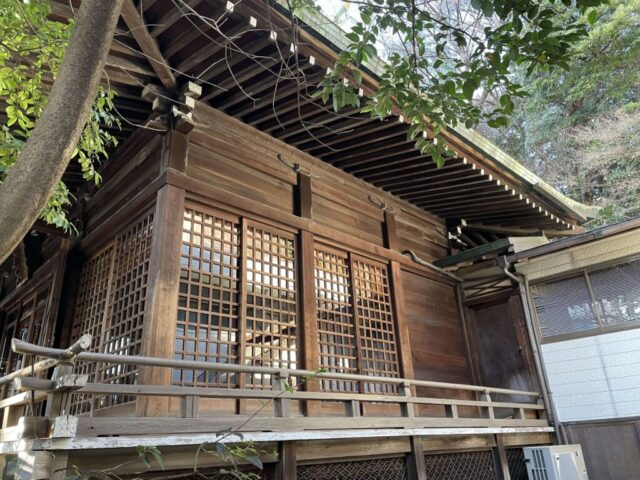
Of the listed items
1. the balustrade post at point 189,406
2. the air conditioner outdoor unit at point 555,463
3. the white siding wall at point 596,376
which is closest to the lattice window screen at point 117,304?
the balustrade post at point 189,406

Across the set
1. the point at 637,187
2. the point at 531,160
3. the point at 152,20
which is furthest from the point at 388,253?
the point at 531,160

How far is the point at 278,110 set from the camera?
5.96 metres

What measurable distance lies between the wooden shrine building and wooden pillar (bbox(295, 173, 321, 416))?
1.0 inches

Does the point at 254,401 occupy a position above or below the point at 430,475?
above

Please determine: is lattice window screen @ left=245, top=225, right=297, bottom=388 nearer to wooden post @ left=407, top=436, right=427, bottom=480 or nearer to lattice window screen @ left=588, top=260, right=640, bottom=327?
wooden post @ left=407, top=436, right=427, bottom=480

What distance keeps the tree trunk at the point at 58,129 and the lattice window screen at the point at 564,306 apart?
8.04 metres

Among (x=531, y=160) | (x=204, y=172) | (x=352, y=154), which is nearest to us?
(x=204, y=172)

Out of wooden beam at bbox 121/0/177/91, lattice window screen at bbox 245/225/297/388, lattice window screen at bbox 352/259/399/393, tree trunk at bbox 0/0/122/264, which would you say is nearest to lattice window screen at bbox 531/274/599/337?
lattice window screen at bbox 352/259/399/393

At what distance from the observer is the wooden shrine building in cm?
384

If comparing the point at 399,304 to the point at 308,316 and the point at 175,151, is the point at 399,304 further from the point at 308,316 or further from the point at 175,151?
the point at 175,151

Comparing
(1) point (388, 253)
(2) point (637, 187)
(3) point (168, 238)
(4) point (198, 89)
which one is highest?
(2) point (637, 187)

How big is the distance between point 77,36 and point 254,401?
4060 millimetres

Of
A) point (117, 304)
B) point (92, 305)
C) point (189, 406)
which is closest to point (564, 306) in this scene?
point (189, 406)

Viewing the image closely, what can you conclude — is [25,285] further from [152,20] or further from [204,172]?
[152,20]
